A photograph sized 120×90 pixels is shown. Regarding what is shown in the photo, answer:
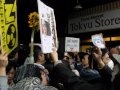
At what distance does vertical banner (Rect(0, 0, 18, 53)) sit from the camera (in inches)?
153

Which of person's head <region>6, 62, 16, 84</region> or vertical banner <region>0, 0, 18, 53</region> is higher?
vertical banner <region>0, 0, 18, 53</region>

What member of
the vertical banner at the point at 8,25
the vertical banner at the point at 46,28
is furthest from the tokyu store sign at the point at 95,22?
the vertical banner at the point at 46,28

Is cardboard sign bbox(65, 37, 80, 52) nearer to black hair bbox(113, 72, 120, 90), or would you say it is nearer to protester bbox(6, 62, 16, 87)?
protester bbox(6, 62, 16, 87)

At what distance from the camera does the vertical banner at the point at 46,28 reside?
345 centimetres

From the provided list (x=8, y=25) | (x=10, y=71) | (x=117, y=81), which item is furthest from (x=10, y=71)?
(x=117, y=81)

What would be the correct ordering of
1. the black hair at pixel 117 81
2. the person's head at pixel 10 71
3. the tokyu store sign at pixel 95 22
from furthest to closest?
1. the tokyu store sign at pixel 95 22
2. the person's head at pixel 10 71
3. the black hair at pixel 117 81

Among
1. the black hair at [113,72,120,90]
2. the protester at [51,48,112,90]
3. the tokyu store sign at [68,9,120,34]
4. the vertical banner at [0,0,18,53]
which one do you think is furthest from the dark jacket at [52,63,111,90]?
the tokyu store sign at [68,9,120,34]

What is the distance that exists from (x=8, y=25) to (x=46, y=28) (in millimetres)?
552

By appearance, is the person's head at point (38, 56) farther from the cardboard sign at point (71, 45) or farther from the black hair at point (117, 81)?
the cardboard sign at point (71, 45)

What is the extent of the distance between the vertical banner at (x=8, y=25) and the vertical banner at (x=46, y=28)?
45 cm

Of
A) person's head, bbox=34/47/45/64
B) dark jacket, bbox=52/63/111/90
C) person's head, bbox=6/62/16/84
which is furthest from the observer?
person's head, bbox=34/47/45/64

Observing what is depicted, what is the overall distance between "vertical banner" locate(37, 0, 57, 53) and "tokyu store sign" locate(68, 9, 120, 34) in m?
8.98

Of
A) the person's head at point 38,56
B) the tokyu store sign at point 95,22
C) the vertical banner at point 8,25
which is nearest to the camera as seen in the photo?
the vertical banner at point 8,25

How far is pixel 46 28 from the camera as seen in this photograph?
360 centimetres
